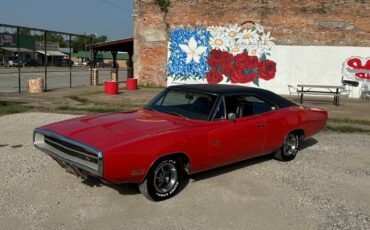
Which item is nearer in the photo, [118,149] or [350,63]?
[118,149]

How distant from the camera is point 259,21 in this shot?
814 inches

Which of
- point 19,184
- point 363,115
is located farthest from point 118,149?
point 363,115

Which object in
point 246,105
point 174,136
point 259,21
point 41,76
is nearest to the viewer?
point 174,136

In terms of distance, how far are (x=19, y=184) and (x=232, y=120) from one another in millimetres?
2976

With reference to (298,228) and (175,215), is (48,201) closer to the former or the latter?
(175,215)

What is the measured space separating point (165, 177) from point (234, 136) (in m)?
1.23

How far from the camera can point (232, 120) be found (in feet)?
18.0

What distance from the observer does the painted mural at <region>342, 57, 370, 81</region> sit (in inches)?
773

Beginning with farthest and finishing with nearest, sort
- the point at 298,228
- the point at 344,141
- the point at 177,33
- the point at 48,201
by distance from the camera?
the point at 177,33 < the point at 344,141 < the point at 48,201 < the point at 298,228

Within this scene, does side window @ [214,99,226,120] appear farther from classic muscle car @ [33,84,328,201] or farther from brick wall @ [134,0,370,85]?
brick wall @ [134,0,370,85]

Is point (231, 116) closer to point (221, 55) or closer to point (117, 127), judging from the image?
point (117, 127)

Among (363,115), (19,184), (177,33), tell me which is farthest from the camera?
(177,33)

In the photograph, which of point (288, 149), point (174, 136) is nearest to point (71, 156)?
Result: point (174, 136)

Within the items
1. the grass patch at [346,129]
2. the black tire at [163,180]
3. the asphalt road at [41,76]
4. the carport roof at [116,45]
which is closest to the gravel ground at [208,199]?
the black tire at [163,180]
